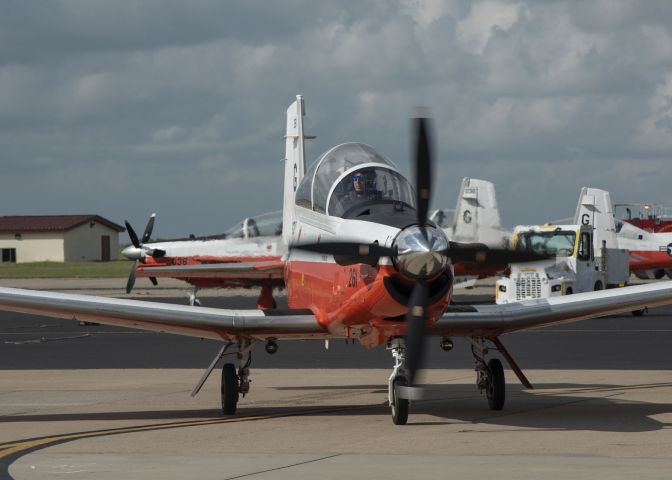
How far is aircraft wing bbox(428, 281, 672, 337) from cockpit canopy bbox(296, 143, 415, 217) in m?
1.46

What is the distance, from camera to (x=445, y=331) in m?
12.7

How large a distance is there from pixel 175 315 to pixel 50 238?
9668 centimetres

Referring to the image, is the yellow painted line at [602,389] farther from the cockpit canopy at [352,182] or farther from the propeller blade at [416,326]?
the propeller blade at [416,326]

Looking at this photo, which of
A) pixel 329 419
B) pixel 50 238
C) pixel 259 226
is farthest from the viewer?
pixel 50 238

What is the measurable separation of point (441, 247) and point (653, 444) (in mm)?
2562

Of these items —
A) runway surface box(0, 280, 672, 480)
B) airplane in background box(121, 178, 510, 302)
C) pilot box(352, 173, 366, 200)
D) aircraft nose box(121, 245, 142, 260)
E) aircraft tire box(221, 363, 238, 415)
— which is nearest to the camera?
runway surface box(0, 280, 672, 480)

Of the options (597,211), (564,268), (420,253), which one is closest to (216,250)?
(564,268)

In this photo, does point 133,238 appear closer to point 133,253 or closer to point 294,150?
point 133,253

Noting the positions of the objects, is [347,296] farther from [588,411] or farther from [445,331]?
[588,411]

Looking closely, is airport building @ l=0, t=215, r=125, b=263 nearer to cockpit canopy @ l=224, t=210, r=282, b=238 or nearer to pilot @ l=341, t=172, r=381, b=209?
cockpit canopy @ l=224, t=210, r=282, b=238

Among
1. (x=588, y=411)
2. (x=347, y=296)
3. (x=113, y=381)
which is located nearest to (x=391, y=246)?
(x=347, y=296)

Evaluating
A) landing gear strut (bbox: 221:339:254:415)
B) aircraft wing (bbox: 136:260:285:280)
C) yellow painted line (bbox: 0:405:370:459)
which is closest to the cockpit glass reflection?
landing gear strut (bbox: 221:339:254:415)

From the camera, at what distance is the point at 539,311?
13.4 metres

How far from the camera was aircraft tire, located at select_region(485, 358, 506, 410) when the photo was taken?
43.3 ft
